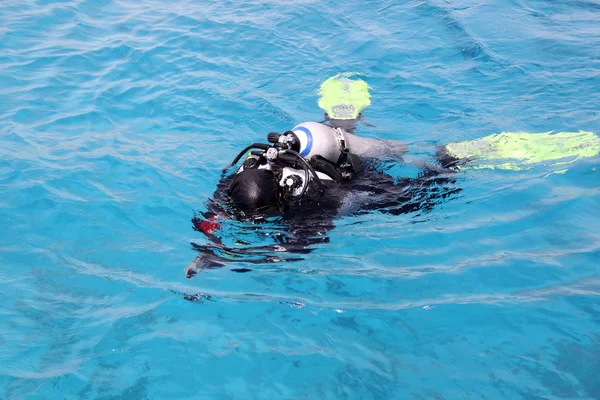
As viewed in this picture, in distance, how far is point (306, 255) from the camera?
14.5 feet

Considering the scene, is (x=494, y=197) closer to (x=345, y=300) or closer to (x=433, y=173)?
(x=433, y=173)

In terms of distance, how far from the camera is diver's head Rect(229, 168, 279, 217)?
4.24 metres

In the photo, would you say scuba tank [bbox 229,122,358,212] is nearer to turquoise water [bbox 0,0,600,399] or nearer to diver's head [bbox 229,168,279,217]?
diver's head [bbox 229,168,279,217]

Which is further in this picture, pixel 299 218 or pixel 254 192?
pixel 299 218

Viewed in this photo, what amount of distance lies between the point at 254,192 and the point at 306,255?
0.68m

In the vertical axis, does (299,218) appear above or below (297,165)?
below

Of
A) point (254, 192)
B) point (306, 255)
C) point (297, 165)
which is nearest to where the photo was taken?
point (254, 192)

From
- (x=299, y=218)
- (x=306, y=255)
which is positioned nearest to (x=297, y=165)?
(x=299, y=218)

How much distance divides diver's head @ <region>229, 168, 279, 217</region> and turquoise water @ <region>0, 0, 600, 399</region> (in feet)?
1.53

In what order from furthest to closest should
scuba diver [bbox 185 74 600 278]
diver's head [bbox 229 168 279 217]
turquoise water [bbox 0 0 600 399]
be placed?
scuba diver [bbox 185 74 600 278], diver's head [bbox 229 168 279 217], turquoise water [bbox 0 0 600 399]

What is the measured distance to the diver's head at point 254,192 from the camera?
167 inches

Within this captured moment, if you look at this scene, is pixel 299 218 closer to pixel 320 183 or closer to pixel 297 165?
pixel 320 183

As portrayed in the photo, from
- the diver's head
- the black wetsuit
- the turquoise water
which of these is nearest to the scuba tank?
the diver's head

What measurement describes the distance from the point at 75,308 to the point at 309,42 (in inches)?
263
